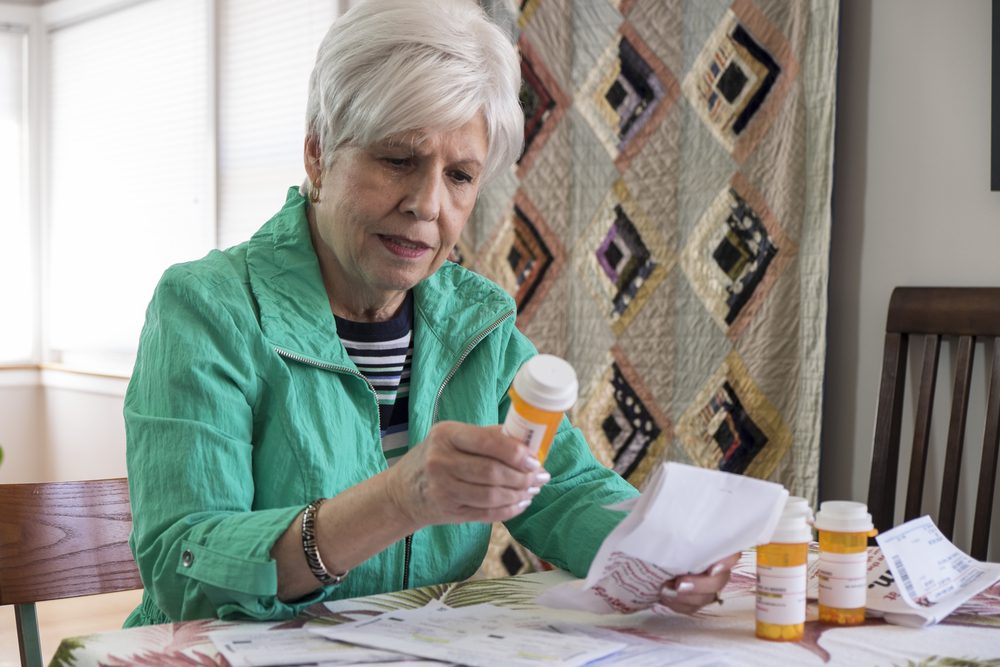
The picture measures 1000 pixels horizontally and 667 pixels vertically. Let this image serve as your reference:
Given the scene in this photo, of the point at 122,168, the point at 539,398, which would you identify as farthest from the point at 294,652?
the point at 122,168

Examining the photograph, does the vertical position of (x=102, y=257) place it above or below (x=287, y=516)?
above

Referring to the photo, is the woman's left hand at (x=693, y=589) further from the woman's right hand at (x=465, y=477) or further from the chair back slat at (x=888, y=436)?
the chair back slat at (x=888, y=436)

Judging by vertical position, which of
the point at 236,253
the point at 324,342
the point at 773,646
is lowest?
the point at 773,646

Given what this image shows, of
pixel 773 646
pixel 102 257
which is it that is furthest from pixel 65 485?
pixel 102 257

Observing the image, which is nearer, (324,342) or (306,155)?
(324,342)

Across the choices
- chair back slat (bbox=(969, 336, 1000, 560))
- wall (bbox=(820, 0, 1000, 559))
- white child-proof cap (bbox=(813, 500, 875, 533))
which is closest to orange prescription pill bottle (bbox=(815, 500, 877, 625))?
white child-proof cap (bbox=(813, 500, 875, 533))

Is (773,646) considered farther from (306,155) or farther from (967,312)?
(967,312)

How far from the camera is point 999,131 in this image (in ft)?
6.66

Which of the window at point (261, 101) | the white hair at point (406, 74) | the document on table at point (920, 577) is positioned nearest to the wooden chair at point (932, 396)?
the document on table at point (920, 577)

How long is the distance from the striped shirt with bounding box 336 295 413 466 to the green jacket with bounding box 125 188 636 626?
0.09ft

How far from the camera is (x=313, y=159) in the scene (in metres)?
1.41

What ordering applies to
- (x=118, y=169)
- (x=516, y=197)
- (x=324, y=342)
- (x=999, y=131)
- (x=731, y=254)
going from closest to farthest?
(x=324, y=342) → (x=999, y=131) → (x=731, y=254) → (x=516, y=197) → (x=118, y=169)

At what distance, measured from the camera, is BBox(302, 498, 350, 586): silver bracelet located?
1056 millimetres

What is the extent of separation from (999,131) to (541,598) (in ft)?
4.68
